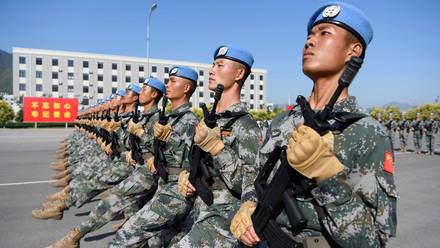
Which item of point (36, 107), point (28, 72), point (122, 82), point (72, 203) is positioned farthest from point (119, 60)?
point (72, 203)

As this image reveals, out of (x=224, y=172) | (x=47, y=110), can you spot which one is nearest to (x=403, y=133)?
(x=224, y=172)

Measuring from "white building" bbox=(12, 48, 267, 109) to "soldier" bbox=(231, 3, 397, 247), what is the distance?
2173 inches

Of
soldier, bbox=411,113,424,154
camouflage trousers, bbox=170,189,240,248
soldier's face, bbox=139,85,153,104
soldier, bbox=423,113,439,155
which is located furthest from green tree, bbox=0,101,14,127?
camouflage trousers, bbox=170,189,240,248

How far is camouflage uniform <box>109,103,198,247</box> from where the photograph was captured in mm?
3186

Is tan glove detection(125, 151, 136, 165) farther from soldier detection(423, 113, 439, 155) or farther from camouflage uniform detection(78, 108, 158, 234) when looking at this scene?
soldier detection(423, 113, 439, 155)

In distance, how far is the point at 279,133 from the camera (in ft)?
6.49

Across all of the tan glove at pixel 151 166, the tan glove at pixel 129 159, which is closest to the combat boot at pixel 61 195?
the tan glove at pixel 129 159

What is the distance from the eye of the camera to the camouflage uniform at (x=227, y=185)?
261cm

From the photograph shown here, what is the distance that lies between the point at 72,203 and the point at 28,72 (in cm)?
5890

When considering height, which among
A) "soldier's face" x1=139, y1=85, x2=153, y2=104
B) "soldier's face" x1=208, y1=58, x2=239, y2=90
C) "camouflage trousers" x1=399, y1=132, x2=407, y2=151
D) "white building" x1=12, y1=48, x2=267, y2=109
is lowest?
"camouflage trousers" x1=399, y1=132, x2=407, y2=151

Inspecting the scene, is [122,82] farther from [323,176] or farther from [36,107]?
[323,176]

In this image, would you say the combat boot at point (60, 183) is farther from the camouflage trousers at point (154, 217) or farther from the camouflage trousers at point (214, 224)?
the camouflage trousers at point (214, 224)

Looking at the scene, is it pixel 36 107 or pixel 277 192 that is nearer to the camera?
pixel 277 192

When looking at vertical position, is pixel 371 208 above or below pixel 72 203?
above
